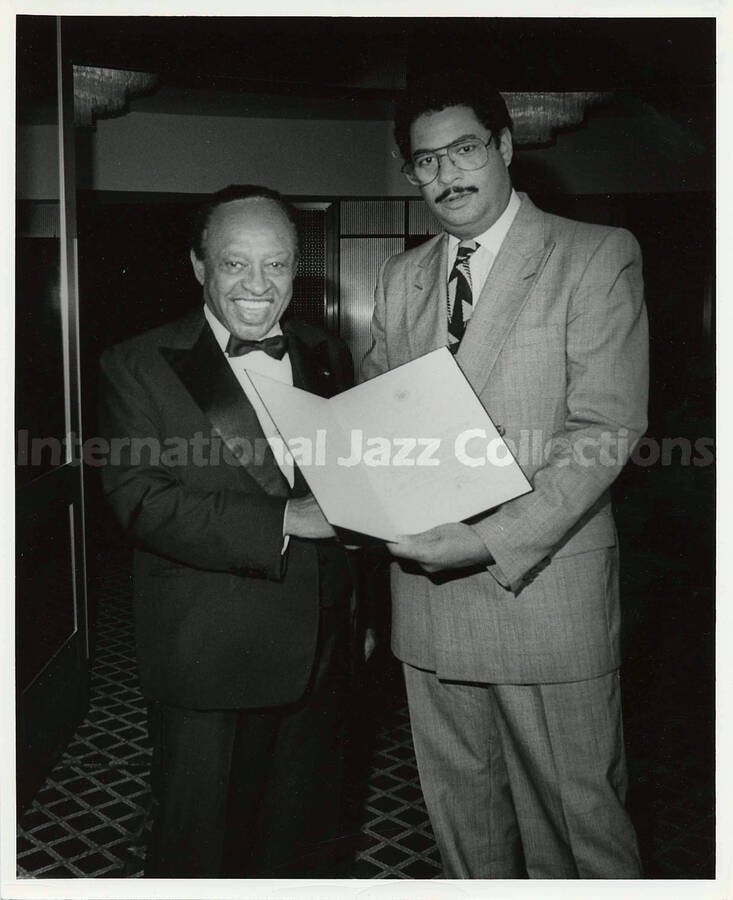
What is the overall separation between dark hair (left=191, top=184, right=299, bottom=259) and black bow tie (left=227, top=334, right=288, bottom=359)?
18 cm

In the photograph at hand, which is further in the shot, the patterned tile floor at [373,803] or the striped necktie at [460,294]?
the patterned tile floor at [373,803]

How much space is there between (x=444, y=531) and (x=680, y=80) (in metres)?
3.25

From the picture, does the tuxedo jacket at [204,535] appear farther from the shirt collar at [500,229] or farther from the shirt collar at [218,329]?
the shirt collar at [500,229]

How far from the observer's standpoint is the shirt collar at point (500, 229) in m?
1.66

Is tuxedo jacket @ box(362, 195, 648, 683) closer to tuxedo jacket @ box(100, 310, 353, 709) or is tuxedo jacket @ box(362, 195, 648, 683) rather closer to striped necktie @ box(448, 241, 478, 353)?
striped necktie @ box(448, 241, 478, 353)

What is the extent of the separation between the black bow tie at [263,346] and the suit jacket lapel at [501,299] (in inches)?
14.4

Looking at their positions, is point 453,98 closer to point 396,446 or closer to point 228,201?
point 228,201

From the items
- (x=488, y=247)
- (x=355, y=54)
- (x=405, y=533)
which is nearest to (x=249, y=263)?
(x=488, y=247)

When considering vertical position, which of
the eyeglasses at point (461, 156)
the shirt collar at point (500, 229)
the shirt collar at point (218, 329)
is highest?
the eyeglasses at point (461, 156)

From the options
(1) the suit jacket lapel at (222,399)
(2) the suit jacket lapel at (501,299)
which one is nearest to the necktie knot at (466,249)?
(2) the suit jacket lapel at (501,299)

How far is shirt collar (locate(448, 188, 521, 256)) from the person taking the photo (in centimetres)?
166

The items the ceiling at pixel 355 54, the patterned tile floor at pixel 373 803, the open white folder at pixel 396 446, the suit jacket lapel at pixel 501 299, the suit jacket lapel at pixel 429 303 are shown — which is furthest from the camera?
the ceiling at pixel 355 54

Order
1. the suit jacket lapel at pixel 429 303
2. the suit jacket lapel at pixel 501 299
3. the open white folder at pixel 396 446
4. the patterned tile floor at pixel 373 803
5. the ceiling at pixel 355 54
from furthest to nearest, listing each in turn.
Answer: the ceiling at pixel 355 54 → the patterned tile floor at pixel 373 803 → the suit jacket lapel at pixel 429 303 → the suit jacket lapel at pixel 501 299 → the open white folder at pixel 396 446

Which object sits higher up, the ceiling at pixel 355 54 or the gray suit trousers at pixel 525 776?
the ceiling at pixel 355 54
